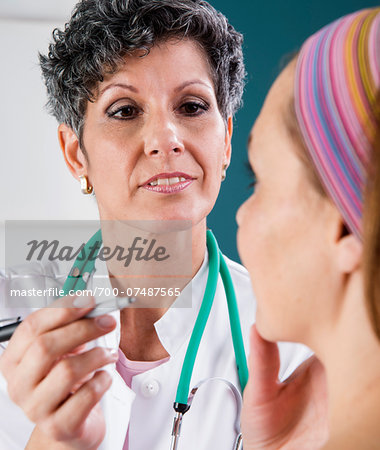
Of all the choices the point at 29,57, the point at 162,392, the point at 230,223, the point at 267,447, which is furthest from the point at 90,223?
the point at 267,447

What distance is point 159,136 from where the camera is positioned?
101 cm

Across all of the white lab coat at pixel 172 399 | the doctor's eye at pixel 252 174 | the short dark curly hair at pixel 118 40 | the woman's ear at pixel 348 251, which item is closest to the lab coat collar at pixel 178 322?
the white lab coat at pixel 172 399

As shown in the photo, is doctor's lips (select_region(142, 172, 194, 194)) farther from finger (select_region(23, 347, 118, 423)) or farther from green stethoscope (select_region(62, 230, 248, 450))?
finger (select_region(23, 347, 118, 423))

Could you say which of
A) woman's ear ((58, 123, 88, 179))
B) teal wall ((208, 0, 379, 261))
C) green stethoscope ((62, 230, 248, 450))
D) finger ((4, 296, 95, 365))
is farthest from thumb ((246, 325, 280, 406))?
teal wall ((208, 0, 379, 261))

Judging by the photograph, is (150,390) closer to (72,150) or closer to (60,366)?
(60,366)

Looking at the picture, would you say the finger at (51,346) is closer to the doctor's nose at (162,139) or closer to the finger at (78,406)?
the finger at (78,406)

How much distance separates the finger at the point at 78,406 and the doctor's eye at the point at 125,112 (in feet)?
1.69

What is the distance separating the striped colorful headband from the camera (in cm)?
48

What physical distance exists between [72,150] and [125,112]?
213mm

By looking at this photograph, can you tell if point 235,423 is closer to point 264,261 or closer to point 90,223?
point 264,261

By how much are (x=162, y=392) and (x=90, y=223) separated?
0.85 m

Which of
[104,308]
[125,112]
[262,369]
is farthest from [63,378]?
[125,112]

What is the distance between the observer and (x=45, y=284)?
119cm

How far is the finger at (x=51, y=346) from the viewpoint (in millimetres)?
686
